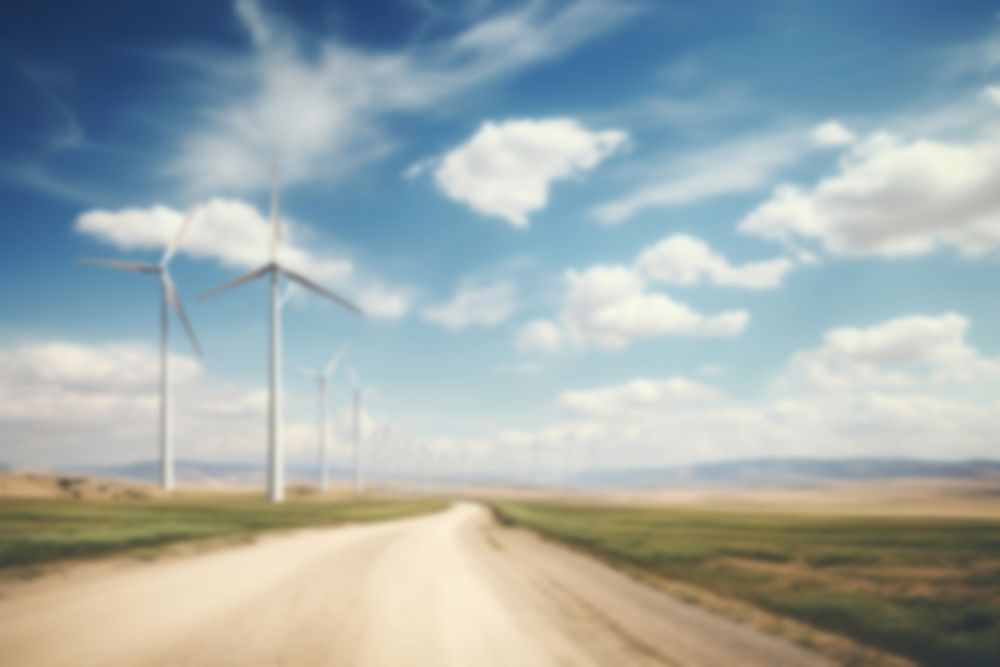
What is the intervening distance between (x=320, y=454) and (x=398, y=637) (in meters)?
136

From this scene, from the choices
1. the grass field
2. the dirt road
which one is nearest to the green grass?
the dirt road

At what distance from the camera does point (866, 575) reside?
74.7 ft

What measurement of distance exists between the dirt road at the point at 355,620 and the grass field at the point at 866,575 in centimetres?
296

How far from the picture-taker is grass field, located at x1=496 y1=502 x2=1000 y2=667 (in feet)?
49.2

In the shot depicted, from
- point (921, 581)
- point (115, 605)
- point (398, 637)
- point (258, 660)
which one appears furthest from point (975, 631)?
point (115, 605)

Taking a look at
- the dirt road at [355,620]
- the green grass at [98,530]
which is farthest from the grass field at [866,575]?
the green grass at [98,530]

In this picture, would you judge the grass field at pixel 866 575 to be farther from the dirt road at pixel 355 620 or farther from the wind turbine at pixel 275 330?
the wind turbine at pixel 275 330

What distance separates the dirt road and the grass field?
9.71 ft

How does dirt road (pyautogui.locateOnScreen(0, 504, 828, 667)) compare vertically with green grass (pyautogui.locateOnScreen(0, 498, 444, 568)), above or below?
above

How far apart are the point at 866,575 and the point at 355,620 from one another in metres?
19.4

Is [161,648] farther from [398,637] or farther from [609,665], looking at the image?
[609,665]

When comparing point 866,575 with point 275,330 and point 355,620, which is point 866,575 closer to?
point 355,620

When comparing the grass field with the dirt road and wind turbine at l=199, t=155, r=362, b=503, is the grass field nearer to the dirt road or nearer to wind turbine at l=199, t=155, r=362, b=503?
the dirt road

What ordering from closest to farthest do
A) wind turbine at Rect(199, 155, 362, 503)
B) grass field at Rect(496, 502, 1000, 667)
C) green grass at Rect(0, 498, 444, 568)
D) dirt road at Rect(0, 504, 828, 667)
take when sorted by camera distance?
dirt road at Rect(0, 504, 828, 667) < grass field at Rect(496, 502, 1000, 667) < green grass at Rect(0, 498, 444, 568) < wind turbine at Rect(199, 155, 362, 503)
